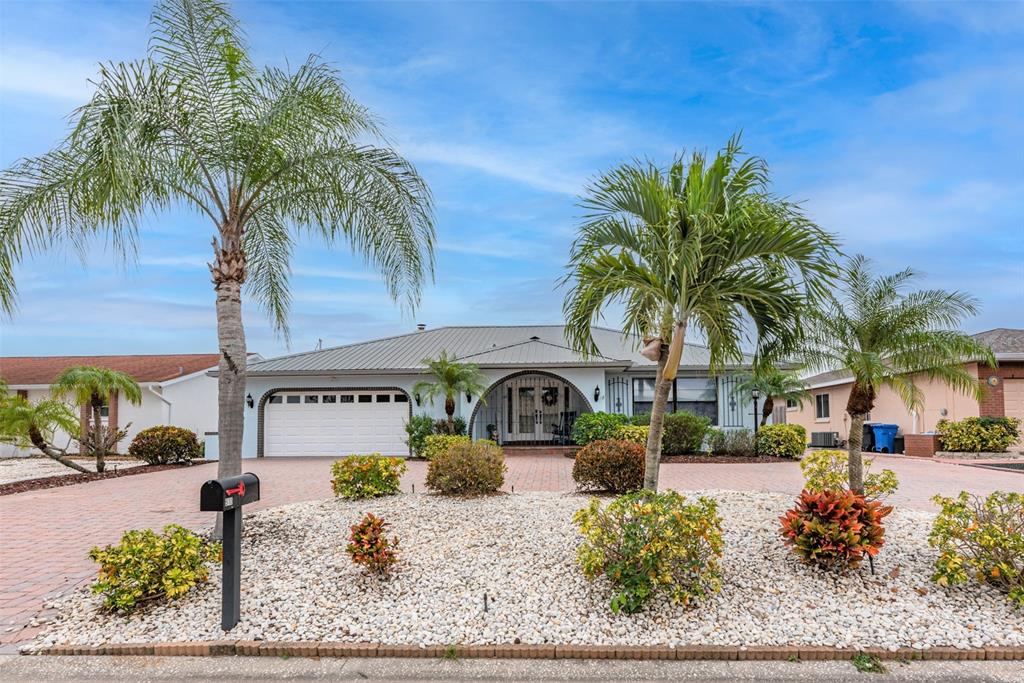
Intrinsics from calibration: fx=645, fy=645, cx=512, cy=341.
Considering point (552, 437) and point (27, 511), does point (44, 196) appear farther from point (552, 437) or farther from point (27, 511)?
point (552, 437)

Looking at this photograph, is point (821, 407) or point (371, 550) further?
point (821, 407)

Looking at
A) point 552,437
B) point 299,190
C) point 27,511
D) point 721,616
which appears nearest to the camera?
point 721,616

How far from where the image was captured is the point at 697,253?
5.85m

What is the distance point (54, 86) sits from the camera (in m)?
7.89

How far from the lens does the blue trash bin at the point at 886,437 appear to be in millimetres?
20984

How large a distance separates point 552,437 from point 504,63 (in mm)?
15156

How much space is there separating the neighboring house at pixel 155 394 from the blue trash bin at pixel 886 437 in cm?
2298

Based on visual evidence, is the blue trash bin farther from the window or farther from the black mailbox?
the black mailbox

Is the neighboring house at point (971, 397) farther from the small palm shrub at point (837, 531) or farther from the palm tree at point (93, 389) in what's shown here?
the palm tree at point (93, 389)

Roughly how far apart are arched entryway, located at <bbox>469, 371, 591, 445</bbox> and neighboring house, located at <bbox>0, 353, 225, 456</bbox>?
10317 mm

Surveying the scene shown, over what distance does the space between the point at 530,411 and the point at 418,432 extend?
550cm

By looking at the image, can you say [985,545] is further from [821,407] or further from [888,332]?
[821,407]

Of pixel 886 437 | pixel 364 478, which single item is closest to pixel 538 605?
pixel 364 478

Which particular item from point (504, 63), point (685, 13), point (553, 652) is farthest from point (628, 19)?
point (553, 652)
